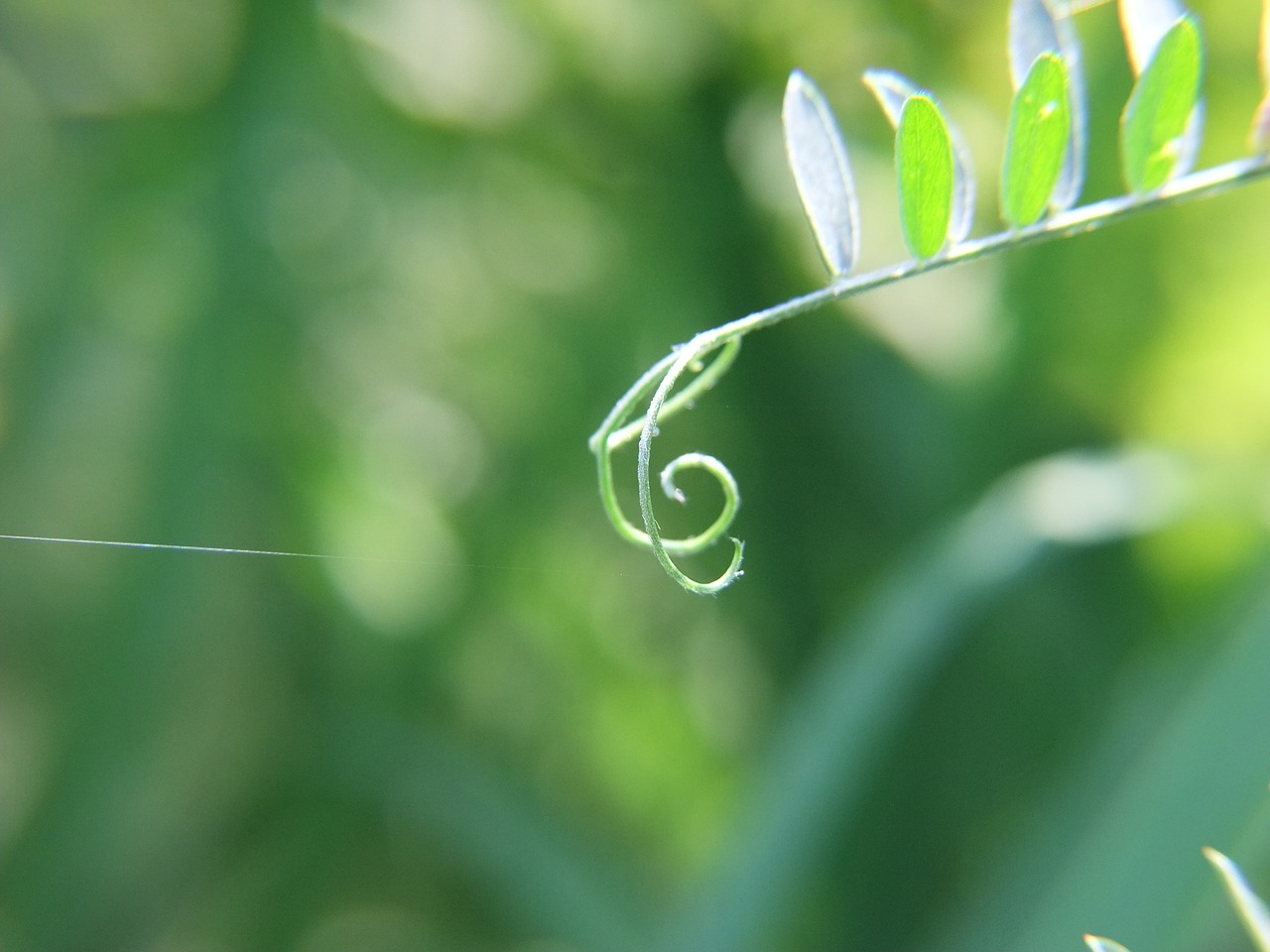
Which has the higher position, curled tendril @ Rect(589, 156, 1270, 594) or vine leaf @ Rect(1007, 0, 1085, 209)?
vine leaf @ Rect(1007, 0, 1085, 209)

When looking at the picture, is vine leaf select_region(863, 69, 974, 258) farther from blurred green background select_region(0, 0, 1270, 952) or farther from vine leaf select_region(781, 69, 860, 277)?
blurred green background select_region(0, 0, 1270, 952)

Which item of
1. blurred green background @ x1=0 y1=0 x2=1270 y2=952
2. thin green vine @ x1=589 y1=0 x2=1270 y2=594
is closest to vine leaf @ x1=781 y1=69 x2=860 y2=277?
thin green vine @ x1=589 y1=0 x2=1270 y2=594

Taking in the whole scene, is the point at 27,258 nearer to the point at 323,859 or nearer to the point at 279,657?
the point at 279,657

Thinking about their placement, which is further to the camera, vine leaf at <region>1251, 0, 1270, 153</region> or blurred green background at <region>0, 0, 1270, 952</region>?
blurred green background at <region>0, 0, 1270, 952</region>

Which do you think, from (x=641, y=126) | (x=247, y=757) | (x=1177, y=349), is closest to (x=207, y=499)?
(x=247, y=757)

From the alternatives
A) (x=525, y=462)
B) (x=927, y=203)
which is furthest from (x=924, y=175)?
(x=525, y=462)

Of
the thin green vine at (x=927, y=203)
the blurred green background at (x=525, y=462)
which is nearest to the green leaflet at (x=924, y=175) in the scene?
the thin green vine at (x=927, y=203)
